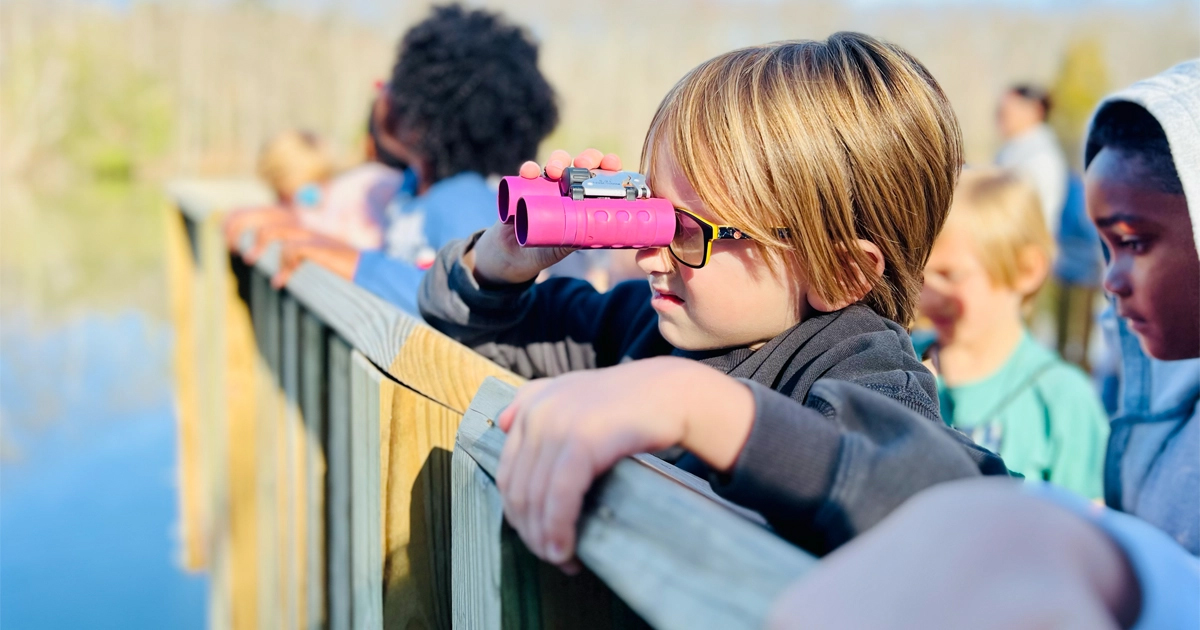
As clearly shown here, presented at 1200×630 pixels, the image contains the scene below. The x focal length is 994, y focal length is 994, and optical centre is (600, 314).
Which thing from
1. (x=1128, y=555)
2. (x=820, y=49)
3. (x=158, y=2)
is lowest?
(x=158, y=2)

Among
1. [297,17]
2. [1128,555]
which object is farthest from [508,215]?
[297,17]

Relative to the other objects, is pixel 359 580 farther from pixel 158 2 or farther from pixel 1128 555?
pixel 158 2

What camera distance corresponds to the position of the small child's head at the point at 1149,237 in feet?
5.12

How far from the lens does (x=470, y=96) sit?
10.3ft

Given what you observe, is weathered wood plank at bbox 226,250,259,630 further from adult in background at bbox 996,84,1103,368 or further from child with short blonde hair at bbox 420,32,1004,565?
adult in background at bbox 996,84,1103,368

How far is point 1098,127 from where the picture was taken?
180 centimetres

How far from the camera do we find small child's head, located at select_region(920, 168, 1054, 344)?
9.03 ft

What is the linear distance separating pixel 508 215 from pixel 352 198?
11.0ft

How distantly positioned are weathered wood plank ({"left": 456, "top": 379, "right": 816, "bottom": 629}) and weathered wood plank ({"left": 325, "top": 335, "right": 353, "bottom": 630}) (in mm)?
1096

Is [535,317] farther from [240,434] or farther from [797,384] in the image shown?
[240,434]

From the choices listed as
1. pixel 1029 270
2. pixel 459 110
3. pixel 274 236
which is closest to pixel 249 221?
pixel 274 236

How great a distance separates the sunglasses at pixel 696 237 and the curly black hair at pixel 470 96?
1.90 metres

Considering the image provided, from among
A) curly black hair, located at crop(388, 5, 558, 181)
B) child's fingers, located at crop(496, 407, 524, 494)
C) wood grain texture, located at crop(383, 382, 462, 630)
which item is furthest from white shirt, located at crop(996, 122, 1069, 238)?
child's fingers, located at crop(496, 407, 524, 494)

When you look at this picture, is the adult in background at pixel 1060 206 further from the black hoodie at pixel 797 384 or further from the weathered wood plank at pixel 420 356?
the weathered wood plank at pixel 420 356
